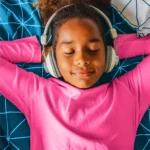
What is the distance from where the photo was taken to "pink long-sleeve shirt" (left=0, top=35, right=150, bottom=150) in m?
1.22

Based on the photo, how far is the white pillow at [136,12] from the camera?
4.91 feet

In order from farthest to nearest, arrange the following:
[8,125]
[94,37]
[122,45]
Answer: [122,45] < [8,125] < [94,37]

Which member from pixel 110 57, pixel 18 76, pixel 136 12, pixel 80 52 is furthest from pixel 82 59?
pixel 136 12

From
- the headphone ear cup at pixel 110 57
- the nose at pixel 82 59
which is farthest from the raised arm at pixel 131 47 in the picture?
the nose at pixel 82 59

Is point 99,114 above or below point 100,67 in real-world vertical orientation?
below

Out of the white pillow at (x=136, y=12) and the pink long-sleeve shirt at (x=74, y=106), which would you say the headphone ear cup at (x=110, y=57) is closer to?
the pink long-sleeve shirt at (x=74, y=106)

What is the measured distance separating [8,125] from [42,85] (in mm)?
230

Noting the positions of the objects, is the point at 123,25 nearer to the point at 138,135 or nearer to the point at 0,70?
the point at 138,135

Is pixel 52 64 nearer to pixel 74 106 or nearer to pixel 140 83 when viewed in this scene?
pixel 74 106

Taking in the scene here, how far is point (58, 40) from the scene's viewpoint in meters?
1.26

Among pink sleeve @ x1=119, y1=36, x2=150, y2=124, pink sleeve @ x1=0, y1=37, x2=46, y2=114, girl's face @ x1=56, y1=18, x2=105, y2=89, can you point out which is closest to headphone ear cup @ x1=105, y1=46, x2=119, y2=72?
girl's face @ x1=56, y1=18, x2=105, y2=89

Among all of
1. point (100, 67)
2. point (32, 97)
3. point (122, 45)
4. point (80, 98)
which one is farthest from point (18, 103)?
point (122, 45)

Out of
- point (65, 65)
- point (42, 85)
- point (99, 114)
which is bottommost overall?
point (99, 114)

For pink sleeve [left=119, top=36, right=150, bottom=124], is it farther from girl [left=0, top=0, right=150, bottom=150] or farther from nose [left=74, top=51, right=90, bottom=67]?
nose [left=74, top=51, right=90, bottom=67]
